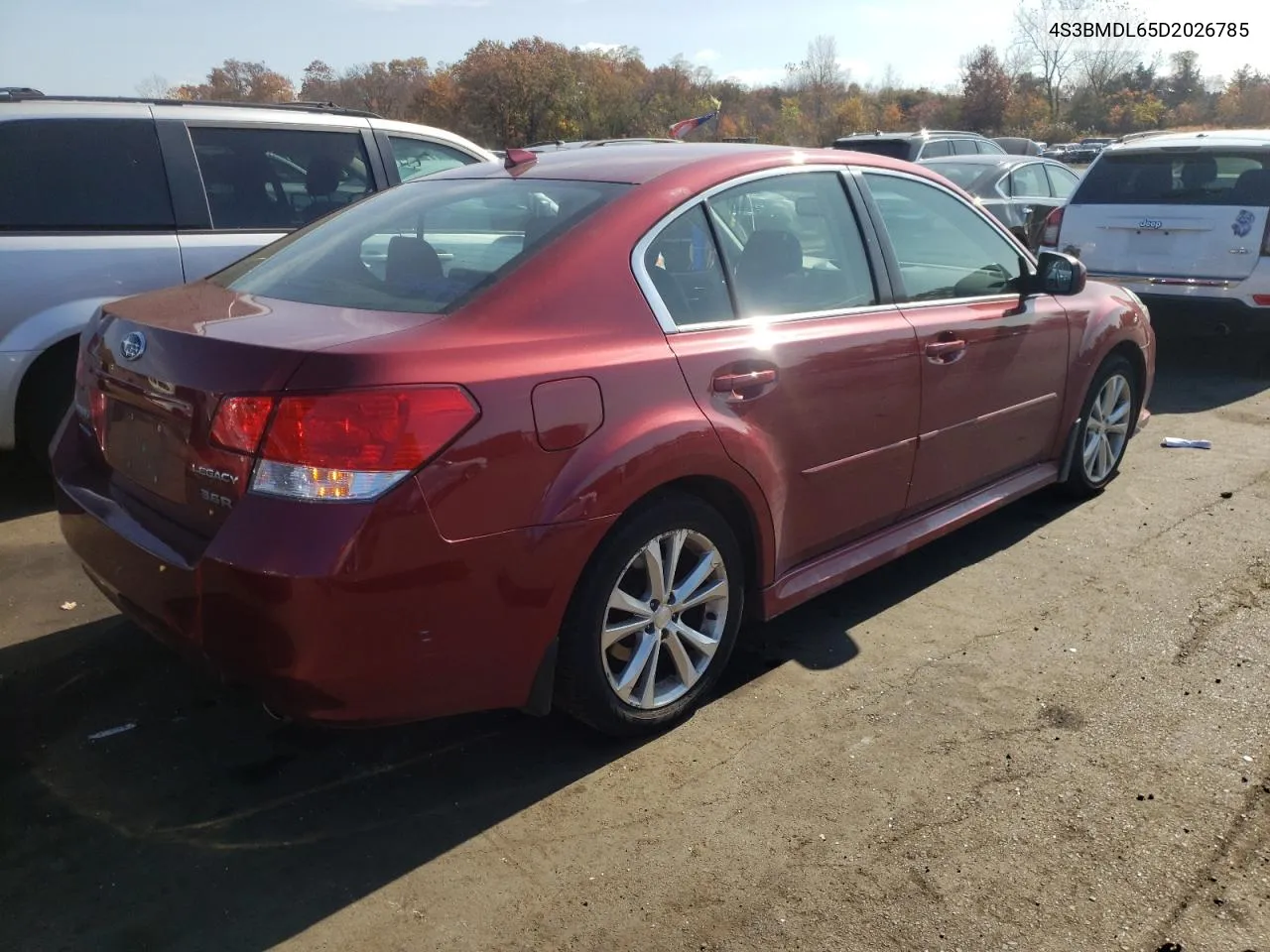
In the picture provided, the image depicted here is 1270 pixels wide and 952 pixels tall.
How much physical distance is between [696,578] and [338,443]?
47.9 inches

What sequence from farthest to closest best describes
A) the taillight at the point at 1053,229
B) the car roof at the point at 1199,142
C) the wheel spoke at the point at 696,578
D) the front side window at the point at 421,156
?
1. the taillight at the point at 1053,229
2. the car roof at the point at 1199,142
3. the front side window at the point at 421,156
4. the wheel spoke at the point at 696,578

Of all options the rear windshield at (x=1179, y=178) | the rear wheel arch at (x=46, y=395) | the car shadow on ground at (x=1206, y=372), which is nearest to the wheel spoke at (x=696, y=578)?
the rear wheel arch at (x=46, y=395)

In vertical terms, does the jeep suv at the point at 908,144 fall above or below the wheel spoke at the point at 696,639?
above

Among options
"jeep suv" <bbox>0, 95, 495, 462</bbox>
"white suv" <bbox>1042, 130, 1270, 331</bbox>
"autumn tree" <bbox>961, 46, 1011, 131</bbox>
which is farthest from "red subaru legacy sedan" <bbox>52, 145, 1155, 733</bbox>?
"autumn tree" <bbox>961, 46, 1011, 131</bbox>

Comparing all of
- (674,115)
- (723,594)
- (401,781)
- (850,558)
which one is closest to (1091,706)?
(850,558)

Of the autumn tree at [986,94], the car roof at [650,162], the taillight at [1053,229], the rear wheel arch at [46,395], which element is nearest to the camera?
the car roof at [650,162]

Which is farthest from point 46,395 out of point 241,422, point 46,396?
point 241,422

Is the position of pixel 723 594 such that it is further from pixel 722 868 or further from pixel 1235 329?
pixel 1235 329

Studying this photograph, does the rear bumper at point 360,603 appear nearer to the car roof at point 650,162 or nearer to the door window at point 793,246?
the door window at point 793,246

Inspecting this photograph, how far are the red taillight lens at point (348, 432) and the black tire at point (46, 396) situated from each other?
304 cm

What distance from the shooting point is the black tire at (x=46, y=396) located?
4883mm

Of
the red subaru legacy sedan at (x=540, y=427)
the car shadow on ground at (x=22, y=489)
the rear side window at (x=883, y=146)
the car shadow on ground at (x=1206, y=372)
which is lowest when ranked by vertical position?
the car shadow on ground at (x=22, y=489)

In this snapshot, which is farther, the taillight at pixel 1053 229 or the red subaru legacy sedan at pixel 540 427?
the taillight at pixel 1053 229

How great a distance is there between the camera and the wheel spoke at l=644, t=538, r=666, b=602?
9.91ft
